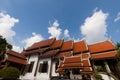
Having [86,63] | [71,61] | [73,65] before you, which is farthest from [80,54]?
[73,65]

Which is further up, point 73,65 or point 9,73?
point 73,65

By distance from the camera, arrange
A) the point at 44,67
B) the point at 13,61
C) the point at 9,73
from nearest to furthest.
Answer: the point at 9,73
the point at 44,67
the point at 13,61

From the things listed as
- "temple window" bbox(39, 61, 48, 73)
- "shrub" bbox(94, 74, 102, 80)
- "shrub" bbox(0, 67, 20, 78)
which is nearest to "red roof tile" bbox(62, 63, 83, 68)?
"shrub" bbox(94, 74, 102, 80)

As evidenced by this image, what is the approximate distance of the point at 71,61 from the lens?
60.4 feet

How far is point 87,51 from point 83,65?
15.4 ft

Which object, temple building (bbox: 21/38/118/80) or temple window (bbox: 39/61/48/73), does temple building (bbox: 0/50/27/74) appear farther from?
temple window (bbox: 39/61/48/73)

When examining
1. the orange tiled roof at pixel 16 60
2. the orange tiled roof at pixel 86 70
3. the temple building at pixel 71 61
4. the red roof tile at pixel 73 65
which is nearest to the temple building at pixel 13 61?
the orange tiled roof at pixel 16 60

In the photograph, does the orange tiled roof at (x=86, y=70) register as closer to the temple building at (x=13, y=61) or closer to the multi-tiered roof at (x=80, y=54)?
the multi-tiered roof at (x=80, y=54)

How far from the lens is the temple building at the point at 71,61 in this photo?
17.6 m

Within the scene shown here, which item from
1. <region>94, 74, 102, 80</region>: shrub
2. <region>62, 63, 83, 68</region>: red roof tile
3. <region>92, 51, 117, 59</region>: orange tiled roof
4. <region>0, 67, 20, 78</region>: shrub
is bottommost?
<region>94, 74, 102, 80</region>: shrub

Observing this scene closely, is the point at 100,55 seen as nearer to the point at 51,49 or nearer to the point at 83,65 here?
the point at 83,65

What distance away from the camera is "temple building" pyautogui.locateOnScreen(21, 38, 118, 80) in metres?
17.6

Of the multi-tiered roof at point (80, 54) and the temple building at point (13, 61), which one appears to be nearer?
the multi-tiered roof at point (80, 54)

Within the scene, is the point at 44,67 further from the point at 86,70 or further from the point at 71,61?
the point at 86,70
